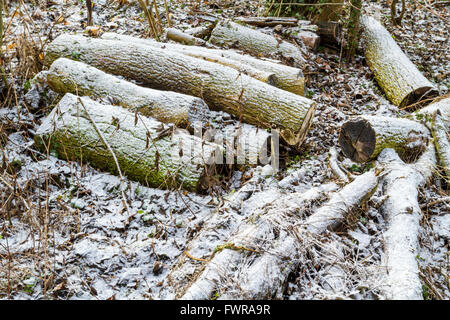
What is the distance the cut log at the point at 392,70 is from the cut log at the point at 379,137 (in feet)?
4.55

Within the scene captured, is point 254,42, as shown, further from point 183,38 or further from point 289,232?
point 289,232

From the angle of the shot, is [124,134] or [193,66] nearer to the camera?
[124,134]

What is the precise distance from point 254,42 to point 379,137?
354 centimetres

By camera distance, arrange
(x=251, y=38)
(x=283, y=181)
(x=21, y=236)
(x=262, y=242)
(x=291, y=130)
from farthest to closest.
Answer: (x=251, y=38) < (x=291, y=130) < (x=283, y=181) < (x=21, y=236) < (x=262, y=242)

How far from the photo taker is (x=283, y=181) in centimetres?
430

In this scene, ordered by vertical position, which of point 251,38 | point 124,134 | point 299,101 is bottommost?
point 124,134

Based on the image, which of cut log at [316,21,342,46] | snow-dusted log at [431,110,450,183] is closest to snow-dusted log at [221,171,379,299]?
snow-dusted log at [431,110,450,183]

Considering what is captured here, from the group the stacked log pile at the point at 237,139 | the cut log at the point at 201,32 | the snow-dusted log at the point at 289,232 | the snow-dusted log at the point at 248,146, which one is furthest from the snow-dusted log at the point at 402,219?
the cut log at the point at 201,32

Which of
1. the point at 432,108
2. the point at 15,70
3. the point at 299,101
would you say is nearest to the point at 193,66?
the point at 299,101

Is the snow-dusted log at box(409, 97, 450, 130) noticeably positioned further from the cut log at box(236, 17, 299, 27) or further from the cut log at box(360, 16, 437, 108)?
the cut log at box(236, 17, 299, 27)

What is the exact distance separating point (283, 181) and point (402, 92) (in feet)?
11.1

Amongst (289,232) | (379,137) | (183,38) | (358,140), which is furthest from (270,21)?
(289,232)
